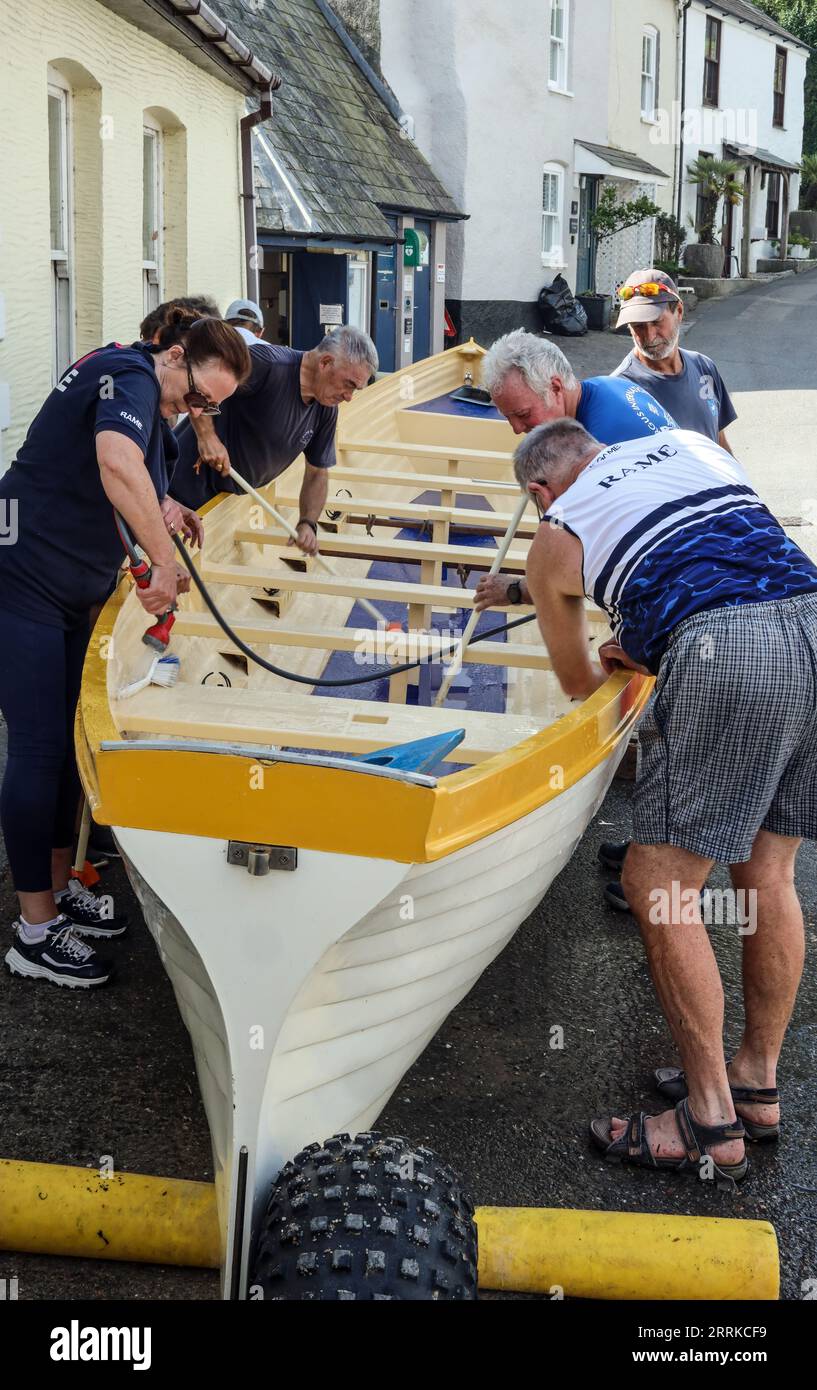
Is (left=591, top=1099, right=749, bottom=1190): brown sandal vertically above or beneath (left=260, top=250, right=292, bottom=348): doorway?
beneath

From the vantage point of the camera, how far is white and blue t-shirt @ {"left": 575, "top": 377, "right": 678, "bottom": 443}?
4.27 metres

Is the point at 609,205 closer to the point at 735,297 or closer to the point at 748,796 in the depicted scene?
the point at 735,297

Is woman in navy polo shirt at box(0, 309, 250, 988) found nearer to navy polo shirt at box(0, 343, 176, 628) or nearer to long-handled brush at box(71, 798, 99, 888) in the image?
navy polo shirt at box(0, 343, 176, 628)

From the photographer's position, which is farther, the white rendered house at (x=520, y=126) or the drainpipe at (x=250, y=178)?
the white rendered house at (x=520, y=126)

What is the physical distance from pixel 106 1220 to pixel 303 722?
59.2 inches

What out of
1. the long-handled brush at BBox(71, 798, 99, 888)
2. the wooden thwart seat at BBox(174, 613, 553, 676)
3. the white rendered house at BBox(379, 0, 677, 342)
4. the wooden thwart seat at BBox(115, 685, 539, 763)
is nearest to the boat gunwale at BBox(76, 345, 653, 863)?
the wooden thwart seat at BBox(115, 685, 539, 763)

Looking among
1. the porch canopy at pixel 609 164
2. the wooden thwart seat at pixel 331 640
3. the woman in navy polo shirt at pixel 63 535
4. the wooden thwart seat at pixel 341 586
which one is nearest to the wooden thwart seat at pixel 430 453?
the wooden thwart seat at pixel 341 586

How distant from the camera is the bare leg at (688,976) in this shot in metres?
3.24

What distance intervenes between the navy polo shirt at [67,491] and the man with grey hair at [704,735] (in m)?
1.21

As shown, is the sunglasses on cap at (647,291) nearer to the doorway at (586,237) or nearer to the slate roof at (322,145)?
the slate roof at (322,145)

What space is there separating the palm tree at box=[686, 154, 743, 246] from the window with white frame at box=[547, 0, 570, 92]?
24.7 ft

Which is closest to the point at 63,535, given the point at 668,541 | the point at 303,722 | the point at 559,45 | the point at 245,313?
the point at 303,722

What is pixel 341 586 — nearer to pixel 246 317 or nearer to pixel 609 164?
pixel 246 317

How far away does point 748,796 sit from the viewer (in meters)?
3.18
